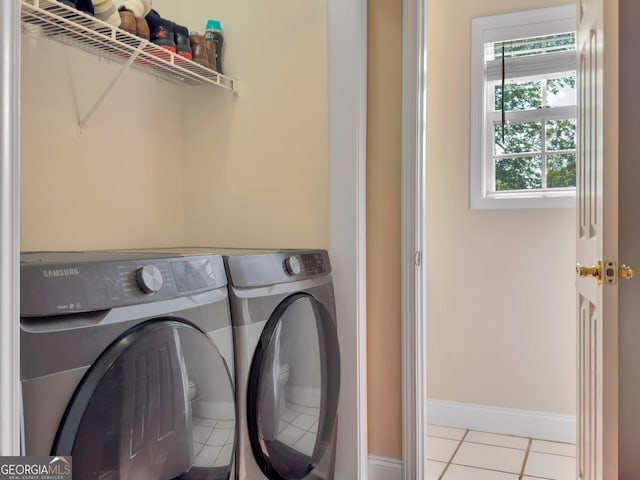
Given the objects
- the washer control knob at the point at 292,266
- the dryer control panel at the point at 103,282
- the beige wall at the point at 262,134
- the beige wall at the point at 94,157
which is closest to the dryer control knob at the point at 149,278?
the dryer control panel at the point at 103,282

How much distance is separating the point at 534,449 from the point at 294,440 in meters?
1.54

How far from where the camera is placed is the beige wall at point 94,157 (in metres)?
1.62

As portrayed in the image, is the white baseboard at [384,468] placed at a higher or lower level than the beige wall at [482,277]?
lower

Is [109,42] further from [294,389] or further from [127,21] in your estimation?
[294,389]

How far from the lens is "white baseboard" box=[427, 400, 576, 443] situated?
2.69 metres

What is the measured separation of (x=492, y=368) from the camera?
283 centimetres

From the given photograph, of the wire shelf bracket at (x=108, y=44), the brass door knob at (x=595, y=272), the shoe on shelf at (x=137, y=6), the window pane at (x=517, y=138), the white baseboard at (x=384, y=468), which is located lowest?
the white baseboard at (x=384, y=468)

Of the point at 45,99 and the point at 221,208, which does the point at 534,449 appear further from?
the point at 45,99

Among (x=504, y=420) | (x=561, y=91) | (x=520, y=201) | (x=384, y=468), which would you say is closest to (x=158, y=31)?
(x=384, y=468)

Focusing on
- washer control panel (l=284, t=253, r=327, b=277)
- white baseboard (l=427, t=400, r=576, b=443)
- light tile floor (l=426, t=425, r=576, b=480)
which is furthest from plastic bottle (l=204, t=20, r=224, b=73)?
white baseboard (l=427, t=400, r=576, b=443)

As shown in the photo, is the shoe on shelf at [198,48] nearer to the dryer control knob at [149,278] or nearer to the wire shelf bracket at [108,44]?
the wire shelf bracket at [108,44]

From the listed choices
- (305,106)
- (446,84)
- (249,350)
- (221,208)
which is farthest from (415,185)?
(446,84)

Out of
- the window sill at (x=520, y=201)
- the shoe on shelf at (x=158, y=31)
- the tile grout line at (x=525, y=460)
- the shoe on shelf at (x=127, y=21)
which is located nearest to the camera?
the shoe on shelf at (x=127, y=21)

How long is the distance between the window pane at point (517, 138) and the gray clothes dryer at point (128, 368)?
2.08 m
